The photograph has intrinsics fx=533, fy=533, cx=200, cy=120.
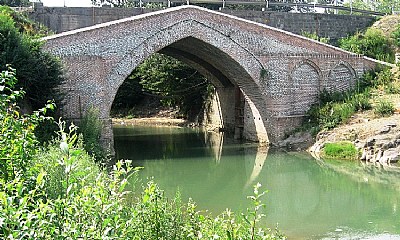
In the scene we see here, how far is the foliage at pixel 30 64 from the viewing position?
13.2m

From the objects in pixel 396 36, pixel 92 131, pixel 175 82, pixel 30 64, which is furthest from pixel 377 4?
pixel 30 64

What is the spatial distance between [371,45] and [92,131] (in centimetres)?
1522

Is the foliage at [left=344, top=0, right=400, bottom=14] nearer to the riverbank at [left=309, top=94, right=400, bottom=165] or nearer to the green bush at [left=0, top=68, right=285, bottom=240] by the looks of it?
the riverbank at [left=309, top=94, right=400, bottom=165]

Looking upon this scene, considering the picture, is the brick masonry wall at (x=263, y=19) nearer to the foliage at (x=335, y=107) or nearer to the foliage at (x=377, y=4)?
the foliage at (x=335, y=107)

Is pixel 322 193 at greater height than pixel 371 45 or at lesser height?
lesser

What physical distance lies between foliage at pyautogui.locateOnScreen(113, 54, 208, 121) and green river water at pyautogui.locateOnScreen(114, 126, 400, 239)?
Result: 7.10 m

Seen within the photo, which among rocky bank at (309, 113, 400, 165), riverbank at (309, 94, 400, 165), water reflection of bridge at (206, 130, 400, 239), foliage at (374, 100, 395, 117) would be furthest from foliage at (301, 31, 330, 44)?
water reflection of bridge at (206, 130, 400, 239)

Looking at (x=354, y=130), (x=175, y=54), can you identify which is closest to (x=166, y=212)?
(x=354, y=130)

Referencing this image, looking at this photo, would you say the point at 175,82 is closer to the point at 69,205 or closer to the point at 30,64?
the point at 30,64

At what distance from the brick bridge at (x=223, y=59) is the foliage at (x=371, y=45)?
3704 mm

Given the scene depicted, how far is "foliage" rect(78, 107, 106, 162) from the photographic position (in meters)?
13.6

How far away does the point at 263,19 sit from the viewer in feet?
78.0

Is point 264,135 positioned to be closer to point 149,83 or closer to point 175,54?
point 175,54

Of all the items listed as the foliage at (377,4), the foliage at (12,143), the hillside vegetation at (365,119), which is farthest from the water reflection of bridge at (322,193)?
the foliage at (377,4)
